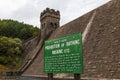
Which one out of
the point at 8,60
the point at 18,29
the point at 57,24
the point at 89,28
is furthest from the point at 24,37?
the point at 89,28

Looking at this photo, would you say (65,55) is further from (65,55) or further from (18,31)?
(18,31)

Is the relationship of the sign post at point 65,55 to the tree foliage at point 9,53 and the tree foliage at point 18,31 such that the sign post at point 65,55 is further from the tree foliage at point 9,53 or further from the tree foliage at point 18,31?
the tree foliage at point 18,31

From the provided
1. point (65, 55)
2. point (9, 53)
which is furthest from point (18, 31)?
point (65, 55)

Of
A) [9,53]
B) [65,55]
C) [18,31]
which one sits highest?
[18,31]

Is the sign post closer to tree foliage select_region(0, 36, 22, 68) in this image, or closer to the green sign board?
the green sign board

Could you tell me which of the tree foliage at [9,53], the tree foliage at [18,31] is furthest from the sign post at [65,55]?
the tree foliage at [18,31]

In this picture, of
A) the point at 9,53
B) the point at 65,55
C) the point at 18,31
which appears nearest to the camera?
the point at 65,55

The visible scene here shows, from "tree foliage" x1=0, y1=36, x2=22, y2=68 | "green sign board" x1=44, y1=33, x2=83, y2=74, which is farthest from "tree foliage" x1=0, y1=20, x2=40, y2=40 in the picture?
"green sign board" x1=44, y1=33, x2=83, y2=74

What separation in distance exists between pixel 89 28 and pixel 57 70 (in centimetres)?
993

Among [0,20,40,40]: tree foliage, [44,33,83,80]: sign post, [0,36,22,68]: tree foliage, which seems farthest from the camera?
[0,20,40,40]: tree foliage

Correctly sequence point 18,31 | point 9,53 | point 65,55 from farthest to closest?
1. point 18,31
2. point 9,53
3. point 65,55

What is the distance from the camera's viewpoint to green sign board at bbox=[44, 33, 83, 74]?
12328 millimetres

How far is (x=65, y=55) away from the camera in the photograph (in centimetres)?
1340

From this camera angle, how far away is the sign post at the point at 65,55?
40.4 feet
